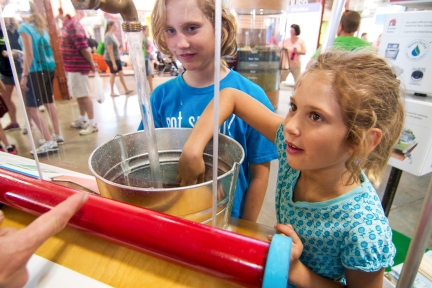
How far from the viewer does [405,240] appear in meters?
1.22

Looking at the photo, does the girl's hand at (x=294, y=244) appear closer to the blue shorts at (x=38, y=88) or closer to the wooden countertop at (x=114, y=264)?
the wooden countertop at (x=114, y=264)

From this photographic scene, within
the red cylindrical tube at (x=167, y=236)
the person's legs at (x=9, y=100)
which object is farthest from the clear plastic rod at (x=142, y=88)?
the person's legs at (x=9, y=100)

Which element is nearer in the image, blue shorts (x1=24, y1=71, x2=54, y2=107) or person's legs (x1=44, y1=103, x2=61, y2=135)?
blue shorts (x1=24, y1=71, x2=54, y2=107)

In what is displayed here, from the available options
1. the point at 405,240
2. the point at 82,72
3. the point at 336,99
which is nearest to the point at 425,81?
the point at 405,240

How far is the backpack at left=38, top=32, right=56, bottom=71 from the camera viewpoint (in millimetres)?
1731

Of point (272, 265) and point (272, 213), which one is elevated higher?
point (272, 265)

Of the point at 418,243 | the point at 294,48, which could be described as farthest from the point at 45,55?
the point at 294,48

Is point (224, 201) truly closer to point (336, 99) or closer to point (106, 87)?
point (336, 99)

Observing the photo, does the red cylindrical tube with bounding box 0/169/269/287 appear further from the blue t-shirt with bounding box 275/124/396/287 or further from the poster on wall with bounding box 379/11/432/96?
the poster on wall with bounding box 379/11/432/96

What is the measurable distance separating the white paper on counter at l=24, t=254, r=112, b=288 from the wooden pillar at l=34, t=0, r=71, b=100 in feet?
4.08

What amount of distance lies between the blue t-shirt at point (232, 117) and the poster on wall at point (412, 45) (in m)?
0.82

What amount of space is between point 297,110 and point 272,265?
8.6 inches

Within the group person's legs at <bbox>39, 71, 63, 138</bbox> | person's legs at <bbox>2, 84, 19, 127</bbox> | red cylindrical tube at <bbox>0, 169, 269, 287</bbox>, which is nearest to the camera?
red cylindrical tube at <bbox>0, 169, 269, 287</bbox>

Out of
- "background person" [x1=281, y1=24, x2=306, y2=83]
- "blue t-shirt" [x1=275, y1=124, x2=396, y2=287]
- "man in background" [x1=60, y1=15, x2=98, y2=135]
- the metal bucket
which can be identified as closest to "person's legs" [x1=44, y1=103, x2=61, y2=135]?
"man in background" [x1=60, y1=15, x2=98, y2=135]
